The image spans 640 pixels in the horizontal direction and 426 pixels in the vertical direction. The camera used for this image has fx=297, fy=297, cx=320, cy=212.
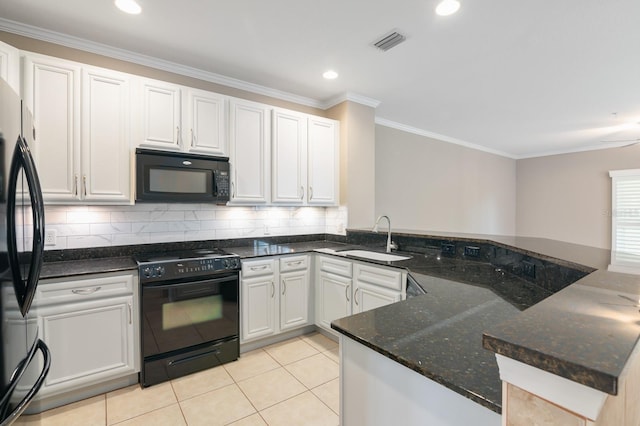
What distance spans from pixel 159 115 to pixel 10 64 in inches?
35.3

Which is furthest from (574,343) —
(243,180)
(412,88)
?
(412,88)

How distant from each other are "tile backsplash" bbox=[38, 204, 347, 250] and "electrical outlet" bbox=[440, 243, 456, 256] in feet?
4.35

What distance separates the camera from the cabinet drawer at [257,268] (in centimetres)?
272

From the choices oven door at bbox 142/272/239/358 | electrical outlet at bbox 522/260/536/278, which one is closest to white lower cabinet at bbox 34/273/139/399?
oven door at bbox 142/272/239/358

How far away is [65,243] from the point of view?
239 centimetres

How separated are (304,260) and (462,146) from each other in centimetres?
448

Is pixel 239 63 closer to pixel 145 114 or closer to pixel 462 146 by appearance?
pixel 145 114

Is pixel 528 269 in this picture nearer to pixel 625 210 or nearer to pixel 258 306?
pixel 258 306

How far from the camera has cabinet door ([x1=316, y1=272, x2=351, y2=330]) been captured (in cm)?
279

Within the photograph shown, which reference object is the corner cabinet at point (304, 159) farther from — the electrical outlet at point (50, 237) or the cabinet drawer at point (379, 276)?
the electrical outlet at point (50, 237)

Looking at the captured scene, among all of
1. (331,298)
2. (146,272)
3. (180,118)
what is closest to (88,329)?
(146,272)

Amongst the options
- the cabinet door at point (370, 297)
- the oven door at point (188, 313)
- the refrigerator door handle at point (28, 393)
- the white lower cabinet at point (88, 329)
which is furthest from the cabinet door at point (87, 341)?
the cabinet door at point (370, 297)

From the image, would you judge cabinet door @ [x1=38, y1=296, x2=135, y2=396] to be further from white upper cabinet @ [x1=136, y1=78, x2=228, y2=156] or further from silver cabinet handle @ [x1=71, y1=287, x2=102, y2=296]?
white upper cabinet @ [x1=136, y1=78, x2=228, y2=156]

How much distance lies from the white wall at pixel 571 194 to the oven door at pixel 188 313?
283 inches
